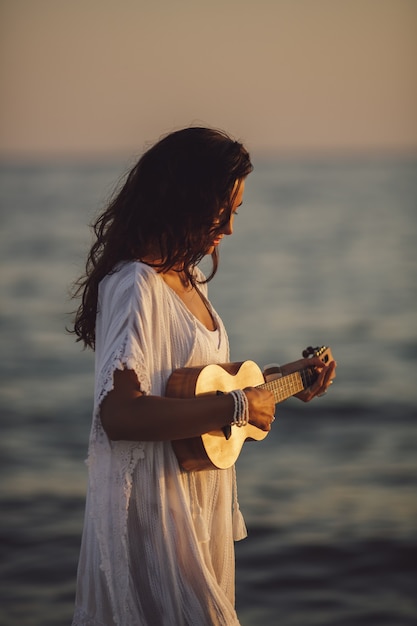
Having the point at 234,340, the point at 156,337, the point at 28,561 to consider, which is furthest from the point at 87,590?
the point at 234,340

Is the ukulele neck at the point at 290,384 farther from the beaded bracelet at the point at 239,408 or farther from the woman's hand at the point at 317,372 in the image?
the beaded bracelet at the point at 239,408

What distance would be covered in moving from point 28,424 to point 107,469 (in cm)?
481

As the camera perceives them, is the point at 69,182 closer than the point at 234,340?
No

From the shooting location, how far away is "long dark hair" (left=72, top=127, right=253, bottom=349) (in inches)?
83.6

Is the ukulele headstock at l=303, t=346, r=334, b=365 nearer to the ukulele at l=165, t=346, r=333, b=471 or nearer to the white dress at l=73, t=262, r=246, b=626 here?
the ukulele at l=165, t=346, r=333, b=471

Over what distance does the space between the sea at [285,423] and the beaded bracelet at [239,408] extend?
499 millimetres

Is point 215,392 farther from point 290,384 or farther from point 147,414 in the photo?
point 290,384

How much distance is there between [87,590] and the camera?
2.16 meters

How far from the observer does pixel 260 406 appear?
2.23m

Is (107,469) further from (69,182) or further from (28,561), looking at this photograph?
(69,182)

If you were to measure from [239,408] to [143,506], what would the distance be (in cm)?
25

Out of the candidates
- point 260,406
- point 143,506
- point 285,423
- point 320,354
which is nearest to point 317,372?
point 320,354

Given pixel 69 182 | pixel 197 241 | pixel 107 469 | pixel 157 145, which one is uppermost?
pixel 69 182

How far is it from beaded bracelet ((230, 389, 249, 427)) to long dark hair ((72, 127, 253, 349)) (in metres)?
0.26
